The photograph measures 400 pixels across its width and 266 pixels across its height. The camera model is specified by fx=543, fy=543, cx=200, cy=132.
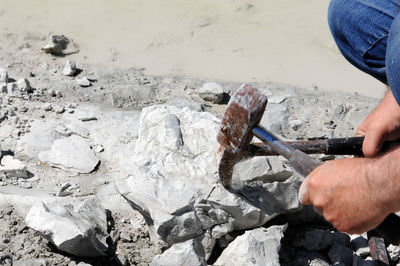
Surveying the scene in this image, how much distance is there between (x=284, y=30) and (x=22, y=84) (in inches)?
96.5

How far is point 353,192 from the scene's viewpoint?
73.8 inches

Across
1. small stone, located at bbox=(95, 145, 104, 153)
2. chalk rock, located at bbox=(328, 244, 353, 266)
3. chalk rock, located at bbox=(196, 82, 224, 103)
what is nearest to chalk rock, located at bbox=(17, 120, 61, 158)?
small stone, located at bbox=(95, 145, 104, 153)

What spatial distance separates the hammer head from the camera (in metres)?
2.44

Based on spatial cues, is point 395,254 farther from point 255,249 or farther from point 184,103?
point 184,103

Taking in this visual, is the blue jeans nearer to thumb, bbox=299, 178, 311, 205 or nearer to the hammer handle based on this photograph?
the hammer handle

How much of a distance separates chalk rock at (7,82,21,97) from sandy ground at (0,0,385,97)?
773 mm

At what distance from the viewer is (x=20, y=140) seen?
3.36m

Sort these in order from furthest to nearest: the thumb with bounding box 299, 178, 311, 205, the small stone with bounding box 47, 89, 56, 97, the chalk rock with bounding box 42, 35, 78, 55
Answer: the chalk rock with bounding box 42, 35, 78, 55 → the small stone with bounding box 47, 89, 56, 97 → the thumb with bounding box 299, 178, 311, 205

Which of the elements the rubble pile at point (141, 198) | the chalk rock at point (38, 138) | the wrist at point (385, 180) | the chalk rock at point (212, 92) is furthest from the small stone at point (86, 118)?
the wrist at point (385, 180)

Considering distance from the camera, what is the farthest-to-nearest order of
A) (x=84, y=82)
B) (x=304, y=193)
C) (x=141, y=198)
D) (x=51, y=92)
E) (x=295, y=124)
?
(x=84, y=82), (x=51, y=92), (x=295, y=124), (x=141, y=198), (x=304, y=193)

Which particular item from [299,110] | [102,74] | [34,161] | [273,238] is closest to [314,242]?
[273,238]

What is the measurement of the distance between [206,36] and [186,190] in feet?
7.97

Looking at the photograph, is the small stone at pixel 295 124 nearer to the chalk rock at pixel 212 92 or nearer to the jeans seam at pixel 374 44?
the chalk rock at pixel 212 92

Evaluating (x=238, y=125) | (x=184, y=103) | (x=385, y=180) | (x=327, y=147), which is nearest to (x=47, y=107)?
(x=184, y=103)
